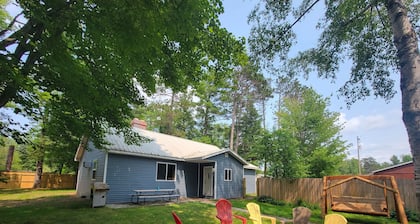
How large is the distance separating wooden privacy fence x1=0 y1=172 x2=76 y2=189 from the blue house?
5.47m

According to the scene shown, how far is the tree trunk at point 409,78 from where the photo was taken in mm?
3863

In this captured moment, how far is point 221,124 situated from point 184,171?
47.6 feet

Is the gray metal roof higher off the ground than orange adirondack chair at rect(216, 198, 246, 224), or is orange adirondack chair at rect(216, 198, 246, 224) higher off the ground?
the gray metal roof

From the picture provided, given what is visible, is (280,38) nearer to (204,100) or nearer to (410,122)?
(410,122)

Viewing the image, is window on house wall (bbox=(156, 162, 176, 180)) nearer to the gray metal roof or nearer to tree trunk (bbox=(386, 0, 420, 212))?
the gray metal roof

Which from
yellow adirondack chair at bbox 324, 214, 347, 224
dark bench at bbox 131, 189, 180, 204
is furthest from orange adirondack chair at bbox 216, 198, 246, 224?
dark bench at bbox 131, 189, 180, 204

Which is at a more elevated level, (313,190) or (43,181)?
(313,190)

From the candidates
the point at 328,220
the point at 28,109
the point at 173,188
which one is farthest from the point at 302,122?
the point at 28,109

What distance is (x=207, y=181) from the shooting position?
591 inches

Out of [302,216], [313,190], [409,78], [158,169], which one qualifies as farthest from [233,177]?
[409,78]

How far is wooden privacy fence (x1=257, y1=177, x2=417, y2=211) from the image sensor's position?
956cm

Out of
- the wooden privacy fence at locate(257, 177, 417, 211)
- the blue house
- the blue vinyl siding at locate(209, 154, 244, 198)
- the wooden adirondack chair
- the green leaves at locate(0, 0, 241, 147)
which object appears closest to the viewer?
the green leaves at locate(0, 0, 241, 147)

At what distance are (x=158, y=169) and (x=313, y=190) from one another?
841 cm

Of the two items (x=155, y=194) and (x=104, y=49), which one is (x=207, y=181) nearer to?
(x=155, y=194)
